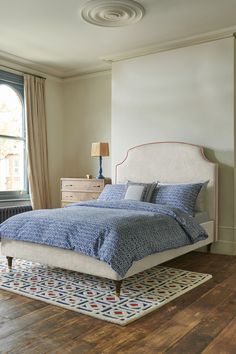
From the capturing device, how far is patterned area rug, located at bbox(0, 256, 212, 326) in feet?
8.59

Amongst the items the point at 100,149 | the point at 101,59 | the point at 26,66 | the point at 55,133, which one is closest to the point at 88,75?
the point at 101,59

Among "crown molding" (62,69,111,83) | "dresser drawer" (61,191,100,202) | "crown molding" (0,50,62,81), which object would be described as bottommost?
"dresser drawer" (61,191,100,202)

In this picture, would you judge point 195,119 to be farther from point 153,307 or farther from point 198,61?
point 153,307

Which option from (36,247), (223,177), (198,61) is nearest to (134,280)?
(36,247)

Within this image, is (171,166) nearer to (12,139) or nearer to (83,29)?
(83,29)

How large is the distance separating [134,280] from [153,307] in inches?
26.7

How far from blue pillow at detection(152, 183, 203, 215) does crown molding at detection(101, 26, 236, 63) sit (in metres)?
1.82

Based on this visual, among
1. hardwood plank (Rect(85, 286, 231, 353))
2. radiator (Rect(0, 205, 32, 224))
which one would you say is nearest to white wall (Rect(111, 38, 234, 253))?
radiator (Rect(0, 205, 32, 224))

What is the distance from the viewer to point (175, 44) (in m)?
4.87

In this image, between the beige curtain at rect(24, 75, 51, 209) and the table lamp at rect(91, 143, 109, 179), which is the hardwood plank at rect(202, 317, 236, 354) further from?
the beige curtain at rect(24, 75, 51, 209)

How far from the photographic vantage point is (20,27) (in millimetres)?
4379

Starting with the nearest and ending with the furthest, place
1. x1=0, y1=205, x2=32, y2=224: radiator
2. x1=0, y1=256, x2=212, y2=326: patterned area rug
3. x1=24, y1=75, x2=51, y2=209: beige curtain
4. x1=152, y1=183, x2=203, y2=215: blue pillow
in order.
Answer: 1. x1=0, y1=256, x2=212, y2=326: patterned area rug
2. x1=152, y1=183, x2=203, y2=215: blue pillow
3. x1=0, y1=205, x2=32, y2=224: radiator
4. x1=24, y1=75, x2=51, y2=209: beige curtain

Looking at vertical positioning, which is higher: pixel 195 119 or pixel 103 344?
pixel 195 119

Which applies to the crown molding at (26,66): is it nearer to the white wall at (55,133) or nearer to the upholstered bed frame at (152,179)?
the white wall at (55,133)
